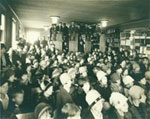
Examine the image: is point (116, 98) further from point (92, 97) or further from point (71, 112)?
point (71, 112)

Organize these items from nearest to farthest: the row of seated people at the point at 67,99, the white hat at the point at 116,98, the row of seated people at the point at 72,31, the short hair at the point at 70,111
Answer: the short hair at the point at 70,111, the row of seated people at the point at 67,99, the white hat at the point at 116,98, the row of seated people at the point at 72,31

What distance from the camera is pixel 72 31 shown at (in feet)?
28.3

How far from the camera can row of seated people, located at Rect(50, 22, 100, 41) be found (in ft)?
26.0

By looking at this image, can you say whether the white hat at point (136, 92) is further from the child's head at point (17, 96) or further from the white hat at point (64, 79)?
the child's head at point (17, 96)

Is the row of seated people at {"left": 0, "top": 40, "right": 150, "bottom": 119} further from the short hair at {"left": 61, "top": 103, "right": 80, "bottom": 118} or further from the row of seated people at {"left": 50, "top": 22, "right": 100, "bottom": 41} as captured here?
the row of seated people at {"left": 50, "top": 22, "right": 100, "bottom": 41}

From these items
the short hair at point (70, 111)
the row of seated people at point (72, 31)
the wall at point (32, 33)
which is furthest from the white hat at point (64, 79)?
the wall at point (32, 33)

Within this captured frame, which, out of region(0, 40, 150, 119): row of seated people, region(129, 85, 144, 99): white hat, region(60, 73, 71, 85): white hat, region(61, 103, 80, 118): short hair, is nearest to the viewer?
region(61, 103, 80, 118): short hair

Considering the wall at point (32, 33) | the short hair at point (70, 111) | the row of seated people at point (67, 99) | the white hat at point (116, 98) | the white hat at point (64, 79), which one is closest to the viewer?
the short hair at point (70, 111)

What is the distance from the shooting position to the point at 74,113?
213cm

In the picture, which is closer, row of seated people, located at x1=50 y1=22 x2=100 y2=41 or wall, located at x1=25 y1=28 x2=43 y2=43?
row of seated people, located at x1=50 y1=22 x2=100 y2=41

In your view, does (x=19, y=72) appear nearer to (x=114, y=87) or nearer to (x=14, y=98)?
(x=14, y=98)

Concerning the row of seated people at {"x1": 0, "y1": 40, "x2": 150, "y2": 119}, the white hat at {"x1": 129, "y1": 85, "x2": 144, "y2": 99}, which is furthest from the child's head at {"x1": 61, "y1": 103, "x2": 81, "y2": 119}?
the white hat at {"x1": 129, "y1": 85, "x2": 144, "y2": 99}

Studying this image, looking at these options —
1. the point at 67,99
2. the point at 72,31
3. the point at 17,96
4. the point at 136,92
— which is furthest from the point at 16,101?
the point at 72,31

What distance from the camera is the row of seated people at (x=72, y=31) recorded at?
7.94 metres
